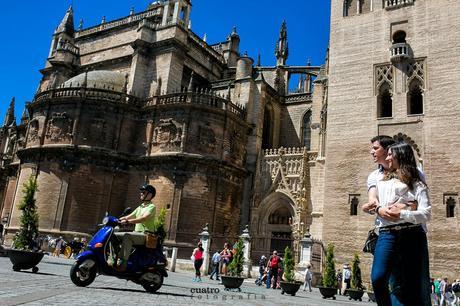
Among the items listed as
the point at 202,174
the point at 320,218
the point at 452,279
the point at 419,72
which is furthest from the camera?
the point at 202,174

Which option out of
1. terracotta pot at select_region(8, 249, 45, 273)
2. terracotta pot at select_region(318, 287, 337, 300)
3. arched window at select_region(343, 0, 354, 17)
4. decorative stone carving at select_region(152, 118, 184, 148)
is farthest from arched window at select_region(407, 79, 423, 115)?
terracotta pot at select_region(8, 249, 45, 273)

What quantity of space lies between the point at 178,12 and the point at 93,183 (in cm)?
1343

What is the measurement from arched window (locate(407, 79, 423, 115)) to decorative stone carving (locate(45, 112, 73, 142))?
66.6 feet

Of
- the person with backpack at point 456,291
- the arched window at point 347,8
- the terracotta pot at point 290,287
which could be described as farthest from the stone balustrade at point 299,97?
the terracotta pot at point 290,287

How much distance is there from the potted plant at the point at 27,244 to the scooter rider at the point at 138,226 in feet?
12.5

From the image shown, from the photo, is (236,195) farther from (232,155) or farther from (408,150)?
(408,150)

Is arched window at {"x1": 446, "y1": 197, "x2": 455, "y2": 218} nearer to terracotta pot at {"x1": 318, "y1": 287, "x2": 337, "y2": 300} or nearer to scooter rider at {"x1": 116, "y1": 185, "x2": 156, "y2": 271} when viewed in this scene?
terracotta pot at {"x1": 318, "y1": 287, "x2": 337, "y2": 300}

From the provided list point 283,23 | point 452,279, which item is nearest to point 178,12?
point 283,23

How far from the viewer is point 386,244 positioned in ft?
12.4

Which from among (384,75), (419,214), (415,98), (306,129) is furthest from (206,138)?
(419,214)

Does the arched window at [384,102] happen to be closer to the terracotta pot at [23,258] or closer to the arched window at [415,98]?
the arched window at [415,98]

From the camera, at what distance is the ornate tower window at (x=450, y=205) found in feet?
65.1

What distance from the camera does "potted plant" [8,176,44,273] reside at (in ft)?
32.6

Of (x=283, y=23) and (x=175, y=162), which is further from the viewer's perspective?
(x=283, y=23)
